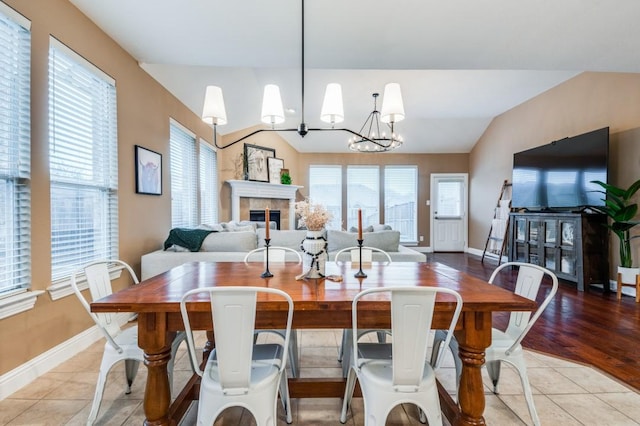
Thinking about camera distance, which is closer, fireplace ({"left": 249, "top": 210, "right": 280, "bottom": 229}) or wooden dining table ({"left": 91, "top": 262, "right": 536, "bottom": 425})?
wooden dining table ({"left": 91, "top": 262, "right": 536, "bottom": 425})

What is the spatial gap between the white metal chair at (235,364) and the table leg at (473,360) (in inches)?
32.0

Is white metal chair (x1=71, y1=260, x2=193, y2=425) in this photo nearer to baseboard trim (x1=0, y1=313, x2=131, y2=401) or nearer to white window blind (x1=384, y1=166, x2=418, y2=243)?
baseboard trim (x1=0, y1=313, x2=131, y2=401)

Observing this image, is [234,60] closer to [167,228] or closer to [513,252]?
[167,228]

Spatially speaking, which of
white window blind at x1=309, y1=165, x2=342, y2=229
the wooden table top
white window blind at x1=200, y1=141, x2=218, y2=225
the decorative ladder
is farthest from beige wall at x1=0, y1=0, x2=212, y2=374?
the decorative ladder

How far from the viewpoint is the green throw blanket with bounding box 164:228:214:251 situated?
327 cm

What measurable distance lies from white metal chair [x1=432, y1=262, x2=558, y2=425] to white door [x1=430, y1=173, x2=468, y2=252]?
627cm

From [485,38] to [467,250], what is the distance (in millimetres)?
6121

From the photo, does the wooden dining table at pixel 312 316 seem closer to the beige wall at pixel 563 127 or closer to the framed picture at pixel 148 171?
the framed picture at pixel 148 171

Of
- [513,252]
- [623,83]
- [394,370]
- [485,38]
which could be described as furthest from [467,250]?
[394,370]

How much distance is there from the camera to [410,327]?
4.04ft

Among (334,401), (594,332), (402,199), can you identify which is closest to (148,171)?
(334,401)

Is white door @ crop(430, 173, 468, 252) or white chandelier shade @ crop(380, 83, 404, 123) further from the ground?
white chandelier shade @ crop(380, 83, 404, 123)

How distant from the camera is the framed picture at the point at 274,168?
7012mm

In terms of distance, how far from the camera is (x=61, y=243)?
2322 millimetres
